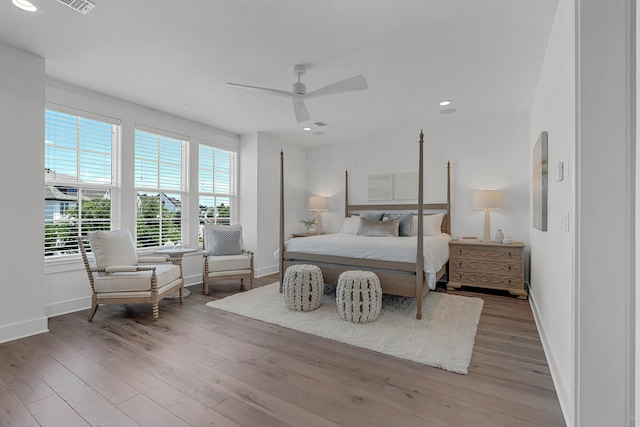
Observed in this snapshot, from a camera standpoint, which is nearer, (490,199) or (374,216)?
(490,199)

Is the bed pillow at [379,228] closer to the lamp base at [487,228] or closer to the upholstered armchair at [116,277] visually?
the lamp base at [487,228]

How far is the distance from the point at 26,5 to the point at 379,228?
172 inches

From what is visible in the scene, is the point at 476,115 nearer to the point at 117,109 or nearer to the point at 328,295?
the point at 328,295

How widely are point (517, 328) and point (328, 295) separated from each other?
2225 millimetres

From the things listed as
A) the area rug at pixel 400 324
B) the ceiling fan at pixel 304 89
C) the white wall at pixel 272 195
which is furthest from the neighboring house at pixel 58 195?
the white wall at pixel 272 195

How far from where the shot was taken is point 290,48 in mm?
2717

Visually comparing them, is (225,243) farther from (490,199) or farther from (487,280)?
(490,199)

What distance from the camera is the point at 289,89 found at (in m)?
3.63

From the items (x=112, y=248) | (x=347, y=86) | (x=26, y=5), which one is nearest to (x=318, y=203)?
(x=347, y=86)

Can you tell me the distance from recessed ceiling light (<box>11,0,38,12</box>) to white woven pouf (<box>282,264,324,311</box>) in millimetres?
3142

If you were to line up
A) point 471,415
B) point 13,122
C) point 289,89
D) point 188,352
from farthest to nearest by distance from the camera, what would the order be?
point 289,89, point 13,122, point 188,352, point 471,415

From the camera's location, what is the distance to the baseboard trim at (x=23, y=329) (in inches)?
108

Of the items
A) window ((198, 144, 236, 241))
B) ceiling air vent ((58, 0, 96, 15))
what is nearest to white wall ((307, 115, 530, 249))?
window ((198, 144, 236, 241))

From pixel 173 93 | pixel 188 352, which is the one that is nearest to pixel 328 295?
pixel 188 352
